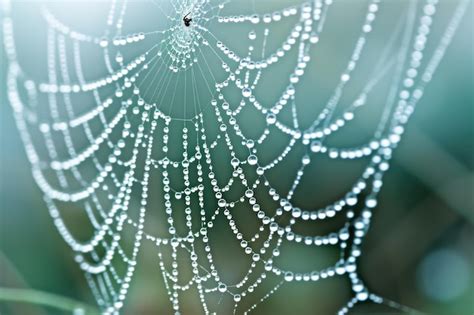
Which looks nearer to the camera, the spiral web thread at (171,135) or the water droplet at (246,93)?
the water droplet at (246,93)

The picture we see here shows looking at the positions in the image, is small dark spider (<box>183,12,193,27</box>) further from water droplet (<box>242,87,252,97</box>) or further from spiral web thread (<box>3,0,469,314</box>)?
water droplet (<box>242,87,252,97</box>)

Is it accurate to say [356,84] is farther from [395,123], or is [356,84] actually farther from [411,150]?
[395,123]

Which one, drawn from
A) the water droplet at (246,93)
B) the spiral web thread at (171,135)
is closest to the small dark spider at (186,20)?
the spiral web thread at (171,135)

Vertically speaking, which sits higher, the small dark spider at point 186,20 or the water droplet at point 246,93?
the small dark spider at point 186,20

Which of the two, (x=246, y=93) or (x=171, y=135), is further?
(x=171, y=135)

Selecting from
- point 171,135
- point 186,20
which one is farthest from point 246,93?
point 171,135

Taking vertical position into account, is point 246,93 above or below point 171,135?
below

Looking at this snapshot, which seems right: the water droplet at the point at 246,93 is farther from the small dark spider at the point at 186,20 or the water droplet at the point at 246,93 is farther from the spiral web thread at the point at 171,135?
the small dark spider at the point at 186,20

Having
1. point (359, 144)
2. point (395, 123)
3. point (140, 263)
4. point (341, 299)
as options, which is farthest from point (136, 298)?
point (395, 123)

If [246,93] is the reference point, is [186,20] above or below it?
above

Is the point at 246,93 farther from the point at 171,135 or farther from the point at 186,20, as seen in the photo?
the point at 171,135

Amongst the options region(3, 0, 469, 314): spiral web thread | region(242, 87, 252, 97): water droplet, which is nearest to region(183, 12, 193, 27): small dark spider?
region(3, 0, 469, 314): spiral web thread
